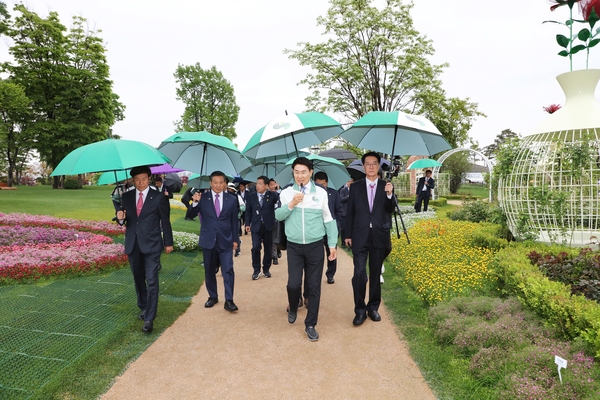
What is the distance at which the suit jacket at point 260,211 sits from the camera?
23.6ft

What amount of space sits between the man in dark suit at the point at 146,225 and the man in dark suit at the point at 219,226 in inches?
27.1

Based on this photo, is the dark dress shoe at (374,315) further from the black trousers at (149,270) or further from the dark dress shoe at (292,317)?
the black trousers at (149,270)

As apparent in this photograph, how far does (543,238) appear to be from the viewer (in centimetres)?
704

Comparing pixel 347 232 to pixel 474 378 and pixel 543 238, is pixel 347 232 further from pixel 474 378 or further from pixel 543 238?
pixel 543 238

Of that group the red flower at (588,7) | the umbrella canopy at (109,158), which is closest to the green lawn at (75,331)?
the umbrella canopy at (109,158)

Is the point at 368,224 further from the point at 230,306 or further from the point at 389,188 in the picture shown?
the point at 230,306

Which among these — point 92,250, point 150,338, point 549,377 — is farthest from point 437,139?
point 92,250

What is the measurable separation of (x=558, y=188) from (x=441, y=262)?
2672mm

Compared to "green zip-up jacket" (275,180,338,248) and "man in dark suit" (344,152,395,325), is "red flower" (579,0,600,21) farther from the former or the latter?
"green zip-up jacket" (275,180,338,248)

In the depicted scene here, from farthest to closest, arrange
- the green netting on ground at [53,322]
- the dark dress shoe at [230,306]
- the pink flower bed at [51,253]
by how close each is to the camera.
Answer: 1. the pink flower bed at [51,253]
2. the dark dress shoe at [230,306]
3. the green netting on ground at [53,322]

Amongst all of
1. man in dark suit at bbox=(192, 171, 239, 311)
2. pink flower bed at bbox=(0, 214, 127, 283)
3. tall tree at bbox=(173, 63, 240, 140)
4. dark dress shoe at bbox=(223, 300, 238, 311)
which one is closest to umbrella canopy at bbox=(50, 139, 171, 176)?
man in dark suit at bbox=(192, 171, 239, 311)

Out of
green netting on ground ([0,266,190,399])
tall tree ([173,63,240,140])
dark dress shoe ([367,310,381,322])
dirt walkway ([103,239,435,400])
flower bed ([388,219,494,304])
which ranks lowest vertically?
dirt walkway ([103,239,435,400])

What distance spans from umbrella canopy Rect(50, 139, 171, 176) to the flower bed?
→ 14.1ft

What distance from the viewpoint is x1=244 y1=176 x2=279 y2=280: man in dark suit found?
7.22 metres
